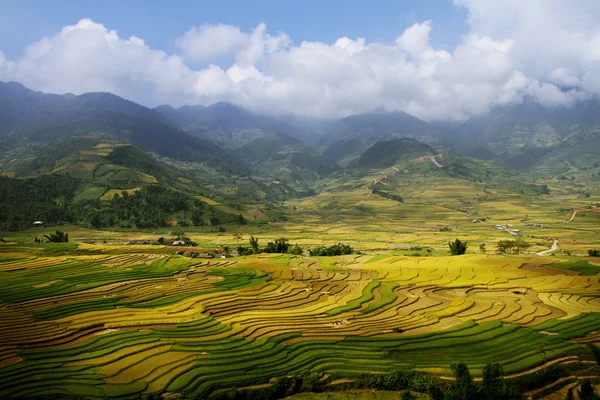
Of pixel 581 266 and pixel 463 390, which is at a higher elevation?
pixel 581 266

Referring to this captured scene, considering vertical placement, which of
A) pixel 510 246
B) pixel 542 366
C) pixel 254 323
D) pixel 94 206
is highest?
pixel 94 206

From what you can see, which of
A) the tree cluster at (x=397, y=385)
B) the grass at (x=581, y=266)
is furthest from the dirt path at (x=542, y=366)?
the grass at (x=581, y=266)

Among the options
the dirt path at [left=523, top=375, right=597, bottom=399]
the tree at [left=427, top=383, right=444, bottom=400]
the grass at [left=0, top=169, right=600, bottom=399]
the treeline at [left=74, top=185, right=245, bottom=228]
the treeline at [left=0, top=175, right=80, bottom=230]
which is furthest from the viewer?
the treeline at [left=74, top=185, right=245, bottom=228]

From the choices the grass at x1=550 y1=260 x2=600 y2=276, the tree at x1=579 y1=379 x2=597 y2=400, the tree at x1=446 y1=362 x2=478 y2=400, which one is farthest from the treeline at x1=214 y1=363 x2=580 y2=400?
the grass at x1=550 y1=260 x2=600 y2=276

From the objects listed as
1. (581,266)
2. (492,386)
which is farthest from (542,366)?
(581,266)

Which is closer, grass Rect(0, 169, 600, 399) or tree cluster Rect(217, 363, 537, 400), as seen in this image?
tree cluster Rect(217, 363, 537, 400)

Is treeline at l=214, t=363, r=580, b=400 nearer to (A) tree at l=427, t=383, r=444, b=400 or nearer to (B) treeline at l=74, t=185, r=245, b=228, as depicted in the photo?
(A) tree at l=427, t=383, r=444, b=400

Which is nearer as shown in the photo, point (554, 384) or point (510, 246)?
point (554, 384)

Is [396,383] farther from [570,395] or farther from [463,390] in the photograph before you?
[570,395]
